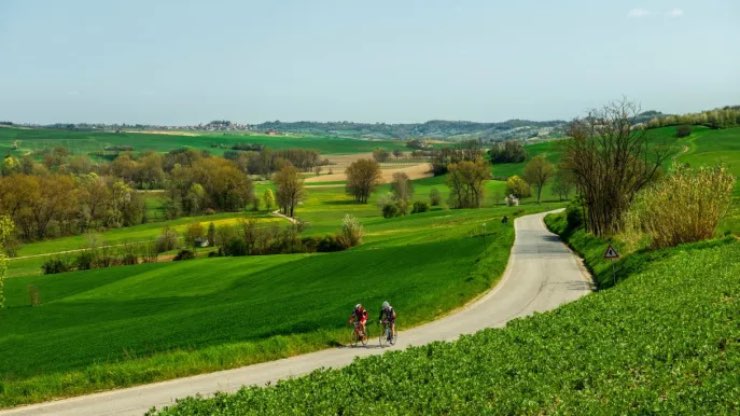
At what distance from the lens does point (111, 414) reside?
66.0 feet

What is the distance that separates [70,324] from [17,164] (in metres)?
155

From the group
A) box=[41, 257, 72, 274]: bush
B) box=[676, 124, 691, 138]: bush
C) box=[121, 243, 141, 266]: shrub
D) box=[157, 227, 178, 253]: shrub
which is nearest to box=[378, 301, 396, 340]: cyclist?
box=[121, 243, 141, 266]: shrub

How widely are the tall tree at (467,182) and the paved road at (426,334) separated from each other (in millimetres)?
80796

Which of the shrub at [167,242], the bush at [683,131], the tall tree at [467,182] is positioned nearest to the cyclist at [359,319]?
the shrub at [167,242]

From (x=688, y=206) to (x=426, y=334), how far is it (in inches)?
745

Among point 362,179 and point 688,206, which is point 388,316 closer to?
point 688,206

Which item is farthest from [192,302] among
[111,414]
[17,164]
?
[17,164]

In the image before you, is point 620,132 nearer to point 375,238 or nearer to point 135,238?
point 375,238

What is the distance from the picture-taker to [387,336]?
27.4 m

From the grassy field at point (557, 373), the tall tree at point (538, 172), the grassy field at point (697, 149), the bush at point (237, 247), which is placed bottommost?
the bush at point (237, 247)

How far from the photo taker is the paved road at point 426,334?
21422 mm

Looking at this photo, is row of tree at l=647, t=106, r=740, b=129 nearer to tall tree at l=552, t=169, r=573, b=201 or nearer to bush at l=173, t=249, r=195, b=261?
tall tree at l=552, t=169, r=573, b=201

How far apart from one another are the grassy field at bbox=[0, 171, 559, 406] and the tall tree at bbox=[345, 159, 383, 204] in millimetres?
72015

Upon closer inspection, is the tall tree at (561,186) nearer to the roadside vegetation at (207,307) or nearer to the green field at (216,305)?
the green field at (216,305)
